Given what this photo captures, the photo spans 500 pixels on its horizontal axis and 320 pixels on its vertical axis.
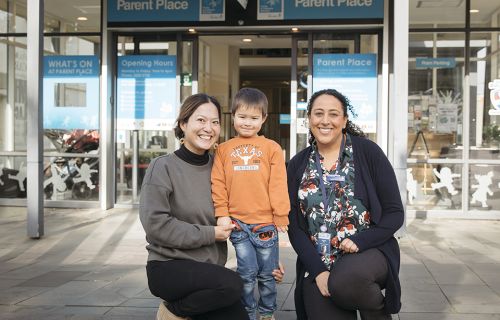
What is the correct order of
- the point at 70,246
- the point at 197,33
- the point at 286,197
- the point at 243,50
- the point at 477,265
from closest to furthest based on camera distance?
the point at 286,197
the point at 477,265
the point at 70,246
the point at 197,33
the point at 243,50

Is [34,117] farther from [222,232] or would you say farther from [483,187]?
[483,187]

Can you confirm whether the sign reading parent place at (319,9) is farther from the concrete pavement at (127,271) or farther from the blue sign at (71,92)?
the concrete pavement at (127,271)

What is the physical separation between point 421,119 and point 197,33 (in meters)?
3.89

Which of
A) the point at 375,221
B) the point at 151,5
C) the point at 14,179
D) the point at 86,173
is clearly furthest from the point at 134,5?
the point at 375,221

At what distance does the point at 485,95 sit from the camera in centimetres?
941

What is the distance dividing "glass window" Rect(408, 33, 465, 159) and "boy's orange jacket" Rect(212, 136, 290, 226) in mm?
6514

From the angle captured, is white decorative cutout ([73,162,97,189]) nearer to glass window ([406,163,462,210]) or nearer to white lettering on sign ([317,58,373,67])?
white lettering on sign ([317,58,373,67])

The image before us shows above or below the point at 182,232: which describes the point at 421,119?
above

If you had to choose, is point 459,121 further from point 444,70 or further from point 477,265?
point 477,265

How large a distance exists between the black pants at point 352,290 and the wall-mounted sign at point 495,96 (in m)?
6.92

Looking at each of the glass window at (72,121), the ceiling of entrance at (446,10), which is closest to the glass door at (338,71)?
the ceiling of entrance at (446,10)

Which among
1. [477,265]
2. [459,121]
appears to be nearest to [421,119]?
[459,121]

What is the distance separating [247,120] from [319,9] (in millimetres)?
6500

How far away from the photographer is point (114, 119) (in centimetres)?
1030
